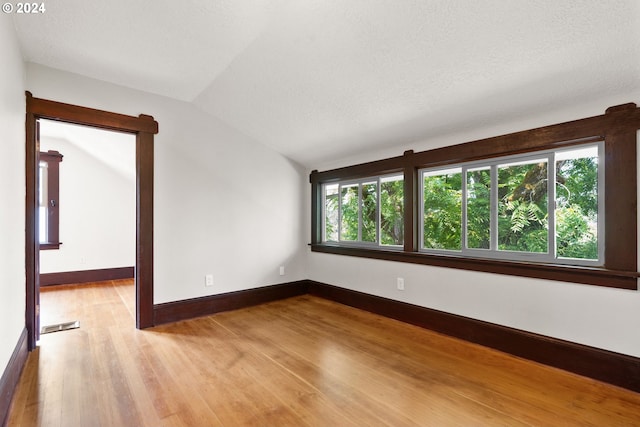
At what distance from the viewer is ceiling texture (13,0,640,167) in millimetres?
1815

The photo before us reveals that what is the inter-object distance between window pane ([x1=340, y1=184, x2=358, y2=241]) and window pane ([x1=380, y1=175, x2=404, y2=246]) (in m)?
0.46

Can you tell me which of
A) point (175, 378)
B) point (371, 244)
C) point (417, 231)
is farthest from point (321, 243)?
point (175, 378)

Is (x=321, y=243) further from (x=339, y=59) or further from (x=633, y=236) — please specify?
(x=633, y=236)

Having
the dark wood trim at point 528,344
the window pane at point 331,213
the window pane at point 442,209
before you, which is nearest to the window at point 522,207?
the window pane at point 442,209

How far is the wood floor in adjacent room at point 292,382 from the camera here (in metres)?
1.78

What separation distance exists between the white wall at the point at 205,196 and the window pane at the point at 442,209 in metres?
1.97

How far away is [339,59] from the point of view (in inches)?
95.2

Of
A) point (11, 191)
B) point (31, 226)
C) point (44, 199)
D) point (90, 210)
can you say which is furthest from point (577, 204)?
point (44, 199)

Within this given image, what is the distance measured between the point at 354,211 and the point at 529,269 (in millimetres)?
2207

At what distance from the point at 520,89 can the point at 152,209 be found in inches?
137

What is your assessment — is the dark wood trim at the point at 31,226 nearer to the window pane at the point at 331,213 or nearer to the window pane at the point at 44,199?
the window pane at the point at 331,213

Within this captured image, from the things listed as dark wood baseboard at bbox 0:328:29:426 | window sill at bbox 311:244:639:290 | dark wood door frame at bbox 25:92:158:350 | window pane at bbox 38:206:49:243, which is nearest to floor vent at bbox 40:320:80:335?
dark wood door frame at bbox 25:92:158:350

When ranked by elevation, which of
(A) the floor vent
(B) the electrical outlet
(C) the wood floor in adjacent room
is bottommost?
(A) the floor vent

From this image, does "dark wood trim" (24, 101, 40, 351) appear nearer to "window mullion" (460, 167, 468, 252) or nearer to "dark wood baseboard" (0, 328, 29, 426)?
"dark wood baseboard" (0, 328, 29, 426)
